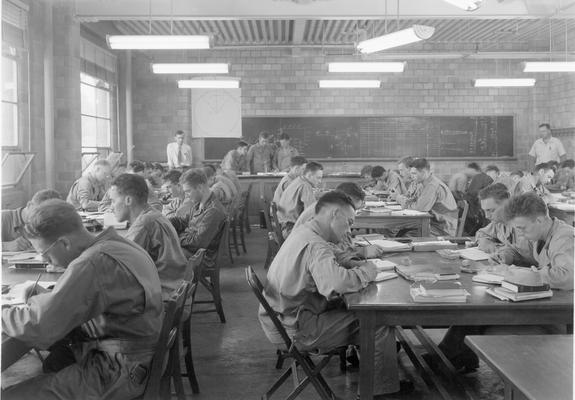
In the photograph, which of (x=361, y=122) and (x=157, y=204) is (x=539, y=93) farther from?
(x=157, y=204)

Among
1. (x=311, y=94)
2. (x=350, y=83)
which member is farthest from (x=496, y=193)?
(x=311, y=94)

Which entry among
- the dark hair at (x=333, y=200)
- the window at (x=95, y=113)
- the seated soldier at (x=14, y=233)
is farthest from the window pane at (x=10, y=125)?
the dark hair at (x=333, y=200)

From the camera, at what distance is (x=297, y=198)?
623cm

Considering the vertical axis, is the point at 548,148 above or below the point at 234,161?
above

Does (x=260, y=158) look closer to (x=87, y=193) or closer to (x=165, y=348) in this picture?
(x=87, y=193)

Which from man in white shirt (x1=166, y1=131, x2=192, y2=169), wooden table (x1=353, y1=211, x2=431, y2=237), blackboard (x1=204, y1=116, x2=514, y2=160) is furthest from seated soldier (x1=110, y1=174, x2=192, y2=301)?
blackboard (x1=204, y1=116, x2=514, y2=160)

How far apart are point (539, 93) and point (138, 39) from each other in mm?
9099

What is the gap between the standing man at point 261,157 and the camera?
1105cm

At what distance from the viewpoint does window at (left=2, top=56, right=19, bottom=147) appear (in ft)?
23.0

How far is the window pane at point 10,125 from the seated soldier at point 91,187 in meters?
1.22

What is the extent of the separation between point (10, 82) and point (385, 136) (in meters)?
7.42

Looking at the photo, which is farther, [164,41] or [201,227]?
[164,41]

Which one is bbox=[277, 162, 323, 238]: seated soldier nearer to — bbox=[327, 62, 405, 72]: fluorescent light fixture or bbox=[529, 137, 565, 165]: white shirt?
bbox=[327, 62, 405, 72]: fluorescent light fixture

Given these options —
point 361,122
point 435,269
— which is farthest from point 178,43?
point 361,122
